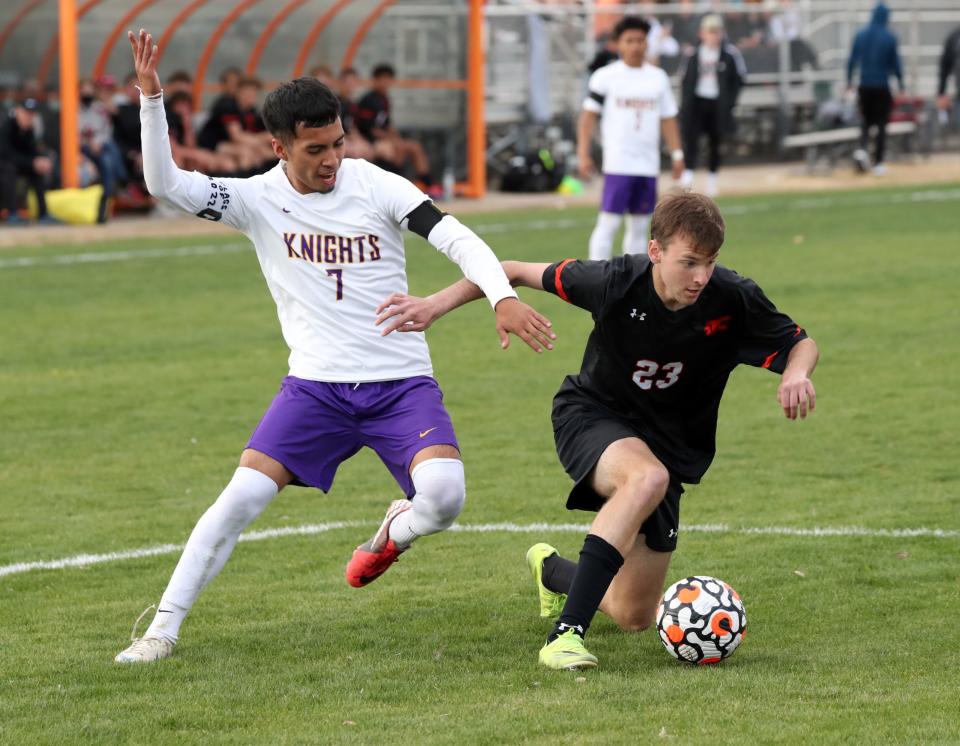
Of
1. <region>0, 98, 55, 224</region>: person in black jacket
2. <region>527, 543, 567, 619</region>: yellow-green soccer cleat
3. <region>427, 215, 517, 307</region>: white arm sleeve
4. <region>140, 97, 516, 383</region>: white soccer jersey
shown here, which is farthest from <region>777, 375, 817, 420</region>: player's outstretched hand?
<region>0, 98, 55, 224</region>: person in black jacket

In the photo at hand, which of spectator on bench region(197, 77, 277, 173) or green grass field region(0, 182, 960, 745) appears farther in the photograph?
spectator on bench region(197, 77, 277, 173)

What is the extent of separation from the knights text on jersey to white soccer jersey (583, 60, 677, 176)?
372 inches

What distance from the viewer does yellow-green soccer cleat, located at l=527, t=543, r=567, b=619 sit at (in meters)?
5.93

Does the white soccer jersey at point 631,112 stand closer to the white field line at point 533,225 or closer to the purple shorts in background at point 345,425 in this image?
the white field line at point 533,225

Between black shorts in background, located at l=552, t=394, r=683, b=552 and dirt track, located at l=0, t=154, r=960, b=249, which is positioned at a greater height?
black shorts in background, located at l=552, t=394, r=683, b=552

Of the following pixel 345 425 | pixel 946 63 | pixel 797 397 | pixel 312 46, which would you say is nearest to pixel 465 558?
pixel 345 425

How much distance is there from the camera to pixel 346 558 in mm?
6945

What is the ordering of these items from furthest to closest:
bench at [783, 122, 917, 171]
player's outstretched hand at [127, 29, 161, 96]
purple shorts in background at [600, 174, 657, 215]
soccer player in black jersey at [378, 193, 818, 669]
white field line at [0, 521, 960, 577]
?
bench at [783, 122, 917, 171], purple shorts in background at [600, 174, 657, 215], white field line at [0, 521, 960, 577], player's outstretched hand at [127, 29, 161, 96], soccer player in black jersey at [378, 193, 818, 669]

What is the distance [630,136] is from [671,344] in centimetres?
975

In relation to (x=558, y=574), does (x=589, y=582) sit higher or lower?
higher

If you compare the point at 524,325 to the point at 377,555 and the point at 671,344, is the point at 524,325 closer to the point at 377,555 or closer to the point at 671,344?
the point at 671,344

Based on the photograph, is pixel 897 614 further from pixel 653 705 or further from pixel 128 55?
pixel 128 55

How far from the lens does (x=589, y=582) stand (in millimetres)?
5312

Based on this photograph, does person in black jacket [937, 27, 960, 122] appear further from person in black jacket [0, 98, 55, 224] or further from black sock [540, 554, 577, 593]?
black sock [540, 554, 577, 593]
